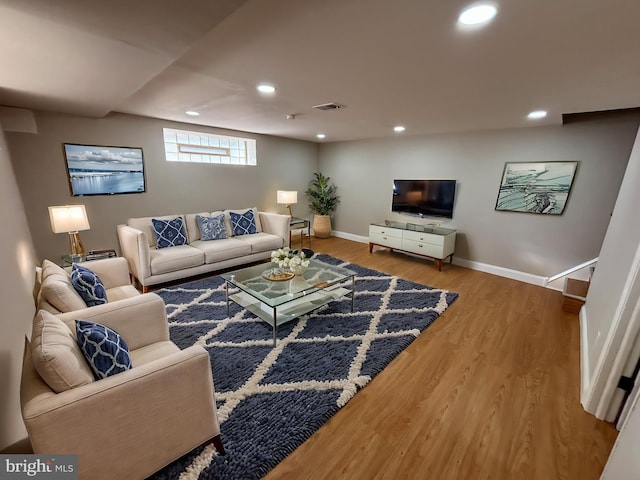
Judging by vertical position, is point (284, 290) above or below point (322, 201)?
below

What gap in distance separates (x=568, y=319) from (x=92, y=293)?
14.3 feet

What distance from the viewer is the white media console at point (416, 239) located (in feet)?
13.6

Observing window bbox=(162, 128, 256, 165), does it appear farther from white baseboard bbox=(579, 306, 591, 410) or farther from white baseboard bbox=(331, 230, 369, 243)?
white baseboard bbox=(579, 306, 591, 410)

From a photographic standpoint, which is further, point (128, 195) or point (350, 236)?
point (350, 236)

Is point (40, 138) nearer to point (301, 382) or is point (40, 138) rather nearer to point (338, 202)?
point (301, 382)

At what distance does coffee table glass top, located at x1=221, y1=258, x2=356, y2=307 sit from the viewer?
7.89 feet

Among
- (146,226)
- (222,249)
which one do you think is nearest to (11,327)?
(222,249)

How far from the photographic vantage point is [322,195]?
598 cm

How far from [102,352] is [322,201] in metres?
5.13

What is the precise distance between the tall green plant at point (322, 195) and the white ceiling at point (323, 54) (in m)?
3.20

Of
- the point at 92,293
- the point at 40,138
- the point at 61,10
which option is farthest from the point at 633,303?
the point at 40,138

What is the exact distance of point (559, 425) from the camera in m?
1.62

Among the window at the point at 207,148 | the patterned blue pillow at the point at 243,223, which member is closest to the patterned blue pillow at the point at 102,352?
the patterned blue pillow at the point at 243,223

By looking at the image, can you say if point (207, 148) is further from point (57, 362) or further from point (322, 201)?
point (57, 362)
